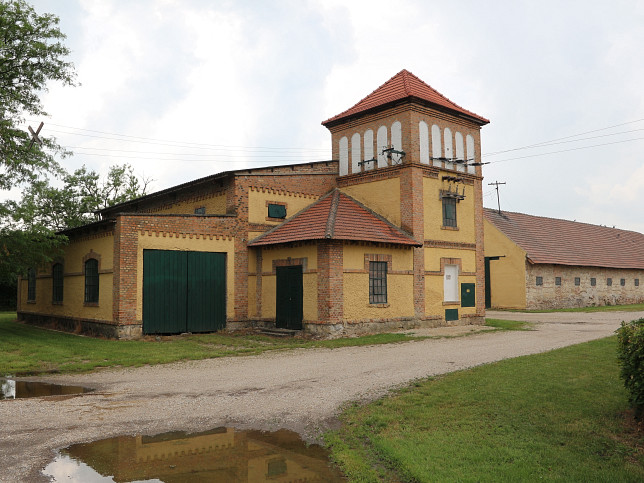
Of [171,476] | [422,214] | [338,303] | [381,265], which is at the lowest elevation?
[171,476]

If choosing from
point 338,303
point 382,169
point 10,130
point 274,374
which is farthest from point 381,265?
point 10,130

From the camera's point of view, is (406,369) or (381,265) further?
(381,265)

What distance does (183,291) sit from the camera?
19031 millimetres

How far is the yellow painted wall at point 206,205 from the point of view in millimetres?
21016

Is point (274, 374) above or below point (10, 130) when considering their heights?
below

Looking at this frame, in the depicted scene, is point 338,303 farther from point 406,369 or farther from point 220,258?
point 406,369

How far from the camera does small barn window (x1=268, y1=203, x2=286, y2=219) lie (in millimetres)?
21031

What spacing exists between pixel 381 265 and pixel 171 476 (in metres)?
14.6

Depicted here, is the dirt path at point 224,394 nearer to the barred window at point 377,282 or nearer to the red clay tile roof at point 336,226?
the barred window at point 377,282

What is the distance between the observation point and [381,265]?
1950cm

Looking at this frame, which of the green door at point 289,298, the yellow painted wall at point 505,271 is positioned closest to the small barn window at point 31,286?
the green door at point 289,298

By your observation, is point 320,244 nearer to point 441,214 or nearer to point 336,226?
point 336,226

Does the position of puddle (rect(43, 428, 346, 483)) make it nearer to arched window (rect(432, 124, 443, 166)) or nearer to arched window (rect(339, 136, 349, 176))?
arched window (rect(432, 124, 443, 166))

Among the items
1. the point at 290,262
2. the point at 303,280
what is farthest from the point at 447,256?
the point at 290,262
